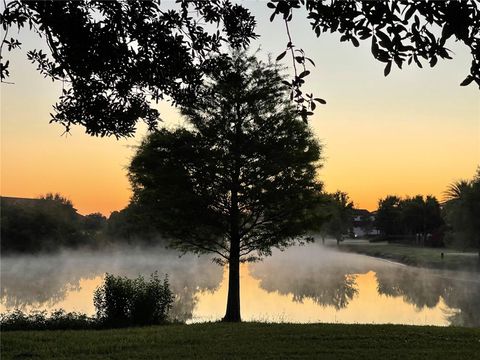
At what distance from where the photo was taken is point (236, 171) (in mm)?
17688

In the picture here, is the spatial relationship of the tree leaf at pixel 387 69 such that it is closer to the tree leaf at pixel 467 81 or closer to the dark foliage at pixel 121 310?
the tree leaf at pixel 467 81

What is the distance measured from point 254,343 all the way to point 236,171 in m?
8.05

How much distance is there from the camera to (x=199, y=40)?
589 cm

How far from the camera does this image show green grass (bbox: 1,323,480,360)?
9.57 meters

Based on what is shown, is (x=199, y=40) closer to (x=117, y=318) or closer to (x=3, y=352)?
(x=3, y=352)

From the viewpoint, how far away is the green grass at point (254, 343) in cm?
957

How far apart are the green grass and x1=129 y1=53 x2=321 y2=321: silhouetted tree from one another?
5.35m

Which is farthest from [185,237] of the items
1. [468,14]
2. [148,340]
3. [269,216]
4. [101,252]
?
[101,252]

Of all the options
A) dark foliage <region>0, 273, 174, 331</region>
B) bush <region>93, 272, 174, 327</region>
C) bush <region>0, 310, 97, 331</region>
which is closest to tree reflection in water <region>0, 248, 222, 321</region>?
dark foliage <region>0, 273, 174, 331</region>

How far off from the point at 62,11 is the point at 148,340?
27.2ft

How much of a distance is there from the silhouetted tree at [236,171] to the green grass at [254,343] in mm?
5347

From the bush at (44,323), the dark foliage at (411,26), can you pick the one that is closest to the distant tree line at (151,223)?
the bush at (44,323)

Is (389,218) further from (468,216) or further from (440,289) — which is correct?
(440,289)

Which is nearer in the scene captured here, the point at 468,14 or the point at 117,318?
the point at 468,14
